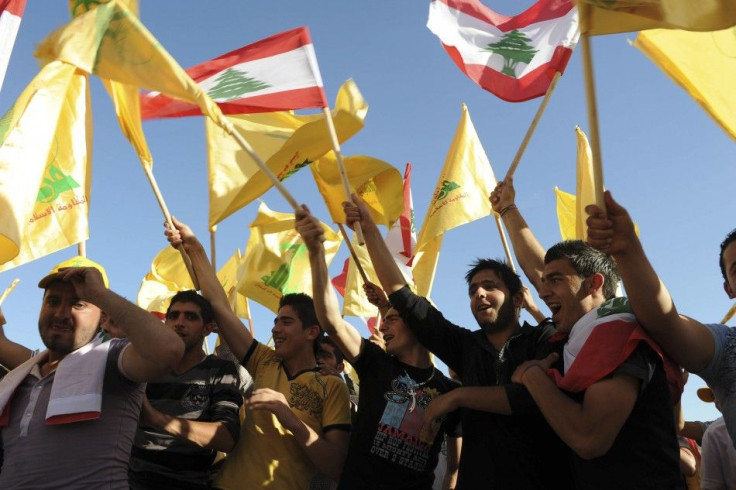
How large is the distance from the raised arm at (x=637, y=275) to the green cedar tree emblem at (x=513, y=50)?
8.44 feet

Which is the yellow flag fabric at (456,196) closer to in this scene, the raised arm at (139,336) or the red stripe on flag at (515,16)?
the red stripe on flag at (515,16)

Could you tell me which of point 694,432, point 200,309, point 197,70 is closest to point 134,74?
point 197,70

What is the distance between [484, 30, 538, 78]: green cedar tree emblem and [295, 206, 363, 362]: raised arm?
202 centimetres

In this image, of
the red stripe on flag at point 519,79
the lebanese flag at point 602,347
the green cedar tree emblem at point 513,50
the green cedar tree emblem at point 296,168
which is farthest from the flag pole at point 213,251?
the lebanese flag at point 602,347

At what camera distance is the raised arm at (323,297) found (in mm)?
3637

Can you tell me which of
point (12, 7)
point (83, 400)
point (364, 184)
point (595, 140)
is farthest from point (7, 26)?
point (595, 140)

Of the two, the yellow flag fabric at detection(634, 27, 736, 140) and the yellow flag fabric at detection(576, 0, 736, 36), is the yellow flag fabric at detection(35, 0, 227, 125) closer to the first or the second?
the yellow flag fabric at detection(576, 0, 736, 36)

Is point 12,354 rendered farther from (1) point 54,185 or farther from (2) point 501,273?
(2) point 501,273

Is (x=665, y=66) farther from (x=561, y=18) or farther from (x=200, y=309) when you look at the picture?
(x=200, y=309)

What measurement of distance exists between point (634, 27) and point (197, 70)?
305 centimetres

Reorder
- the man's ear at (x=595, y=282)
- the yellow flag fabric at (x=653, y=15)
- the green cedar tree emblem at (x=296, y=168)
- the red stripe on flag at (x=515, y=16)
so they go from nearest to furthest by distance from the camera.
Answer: the yellow flag fabric at (x=653, y=15), the man's ear at (x=595, y=282), the green cedar tree emblem at (x=296, y=168), the red stripe on flag at (x=515, y=16)

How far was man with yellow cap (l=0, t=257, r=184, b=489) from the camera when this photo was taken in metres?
2.64

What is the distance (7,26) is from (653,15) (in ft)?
12.8

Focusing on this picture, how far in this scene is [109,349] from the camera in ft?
9.52
